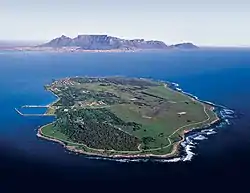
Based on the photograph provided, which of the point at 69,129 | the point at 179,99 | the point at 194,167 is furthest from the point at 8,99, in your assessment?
the point at 194,167

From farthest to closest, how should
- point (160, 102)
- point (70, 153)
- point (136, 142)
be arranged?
point (160, 102) → point (136, 142) → point (70, 153)

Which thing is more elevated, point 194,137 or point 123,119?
point 123,119

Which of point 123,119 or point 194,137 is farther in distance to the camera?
point 123,119

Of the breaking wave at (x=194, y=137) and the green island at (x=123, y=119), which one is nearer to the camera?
the breaking wave at (x=194, y=137)

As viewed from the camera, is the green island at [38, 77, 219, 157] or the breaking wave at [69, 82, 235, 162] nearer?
the breaking wave at [69, 82, 235, 162]

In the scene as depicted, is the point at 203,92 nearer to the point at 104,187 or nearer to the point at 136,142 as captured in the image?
the point at 136,142

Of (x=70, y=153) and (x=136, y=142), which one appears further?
(x=136, y=142)

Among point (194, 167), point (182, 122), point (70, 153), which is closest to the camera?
point (194, 167)
